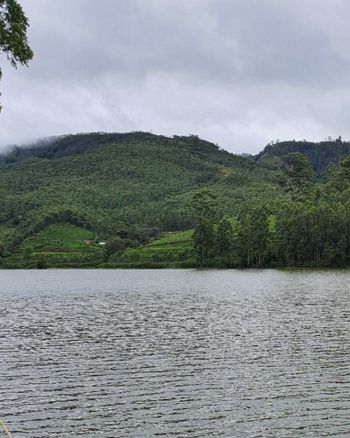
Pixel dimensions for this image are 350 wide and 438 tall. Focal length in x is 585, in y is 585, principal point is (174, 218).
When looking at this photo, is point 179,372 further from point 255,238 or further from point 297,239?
point 255,238

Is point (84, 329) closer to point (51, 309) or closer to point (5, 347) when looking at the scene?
point (5, 347)

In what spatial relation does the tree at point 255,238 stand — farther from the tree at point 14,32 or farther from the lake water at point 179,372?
the tree at point 14,32

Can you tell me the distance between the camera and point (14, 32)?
105ft

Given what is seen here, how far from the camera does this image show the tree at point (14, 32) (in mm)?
31609

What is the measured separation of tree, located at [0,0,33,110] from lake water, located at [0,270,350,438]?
62.7 ft

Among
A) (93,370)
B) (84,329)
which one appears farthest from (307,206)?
(93,370)

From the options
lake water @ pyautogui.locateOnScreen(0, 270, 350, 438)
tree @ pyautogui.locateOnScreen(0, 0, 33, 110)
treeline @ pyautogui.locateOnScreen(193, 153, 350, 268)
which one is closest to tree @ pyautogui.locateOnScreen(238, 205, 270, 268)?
treeline @ pyautogui.locateOnScreen(193, 153, 350, 268)

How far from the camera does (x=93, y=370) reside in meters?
39.0

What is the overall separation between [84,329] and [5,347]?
11.1 meters

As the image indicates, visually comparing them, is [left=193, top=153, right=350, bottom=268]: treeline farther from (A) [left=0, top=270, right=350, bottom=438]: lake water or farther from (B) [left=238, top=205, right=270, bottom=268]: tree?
(A) [left=0, top=270, right=350, bottom=438]: lake water

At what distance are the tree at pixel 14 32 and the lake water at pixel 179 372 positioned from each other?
19.1 m

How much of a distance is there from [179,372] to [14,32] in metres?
22.7

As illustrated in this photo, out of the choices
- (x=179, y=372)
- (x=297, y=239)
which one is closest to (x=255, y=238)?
(x=297, y=239)

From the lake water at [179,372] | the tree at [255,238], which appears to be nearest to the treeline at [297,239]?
the tree at [255,238]
